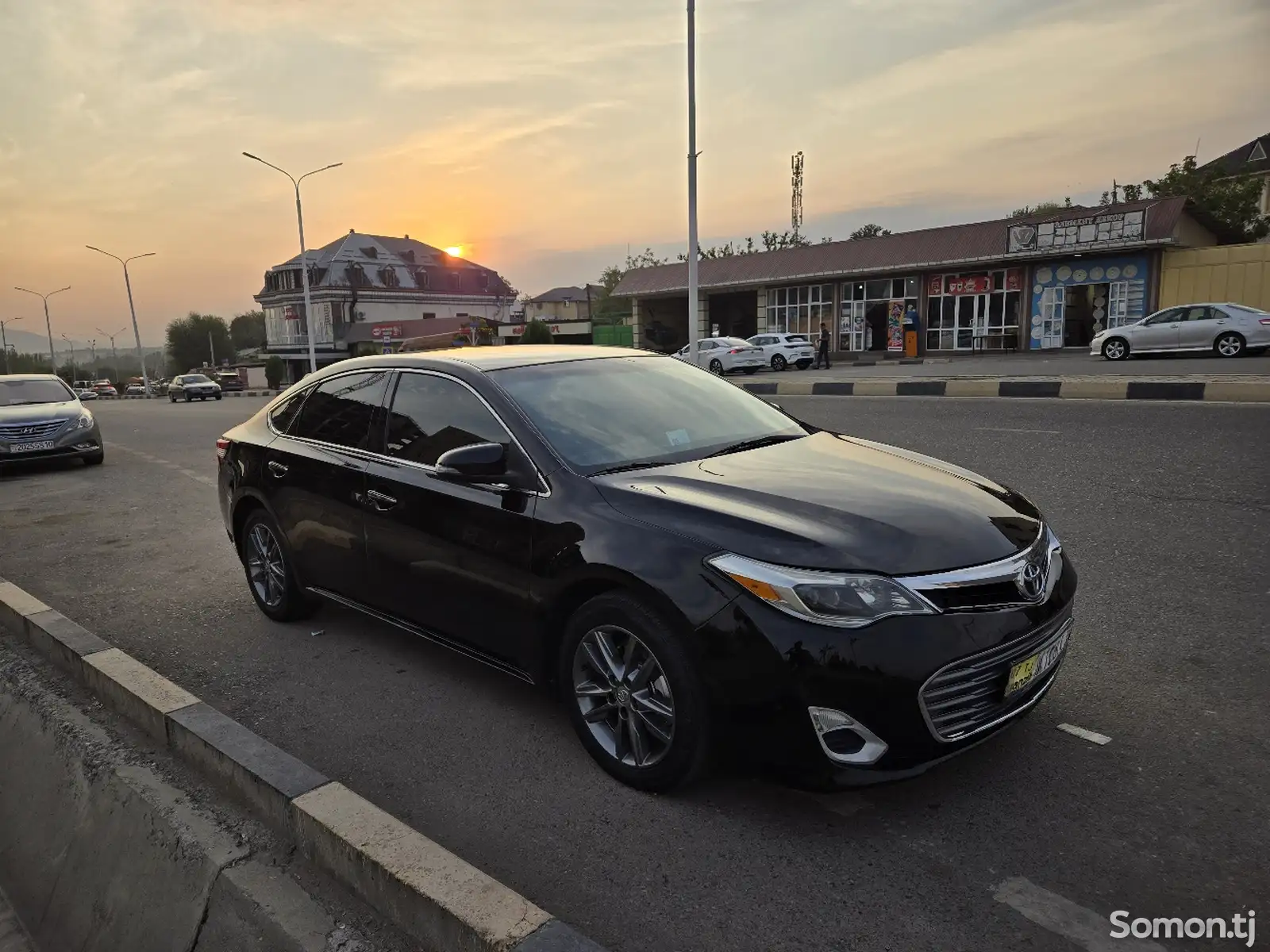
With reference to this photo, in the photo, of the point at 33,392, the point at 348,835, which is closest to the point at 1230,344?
the point at 348,835

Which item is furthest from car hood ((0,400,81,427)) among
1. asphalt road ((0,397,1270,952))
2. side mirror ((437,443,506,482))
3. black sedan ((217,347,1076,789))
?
side mirror ((437,443,506,482))

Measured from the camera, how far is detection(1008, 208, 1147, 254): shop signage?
2767 centimetres

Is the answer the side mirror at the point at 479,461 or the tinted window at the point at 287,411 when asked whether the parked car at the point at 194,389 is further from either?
the side mirror at the point at 479,461

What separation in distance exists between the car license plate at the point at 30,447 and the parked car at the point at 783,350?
21.7 meters

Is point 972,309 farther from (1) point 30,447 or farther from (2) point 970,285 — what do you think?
(1) point 30,447

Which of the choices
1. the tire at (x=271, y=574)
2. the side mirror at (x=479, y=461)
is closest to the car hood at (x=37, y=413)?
the tire at (x=271, y=574)

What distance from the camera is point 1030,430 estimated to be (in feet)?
34.1

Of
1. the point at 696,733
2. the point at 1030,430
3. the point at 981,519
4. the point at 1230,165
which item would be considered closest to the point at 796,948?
the point at 696,733

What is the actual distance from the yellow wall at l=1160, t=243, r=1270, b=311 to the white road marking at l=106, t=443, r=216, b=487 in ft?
96.2

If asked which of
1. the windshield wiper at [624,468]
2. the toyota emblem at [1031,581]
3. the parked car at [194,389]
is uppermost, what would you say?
the windshield wiper at [624,468]

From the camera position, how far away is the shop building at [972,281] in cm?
2853

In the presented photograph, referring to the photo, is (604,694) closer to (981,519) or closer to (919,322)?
(981,519)

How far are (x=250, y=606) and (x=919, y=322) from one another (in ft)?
107

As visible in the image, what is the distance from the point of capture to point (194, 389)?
45594 mm
